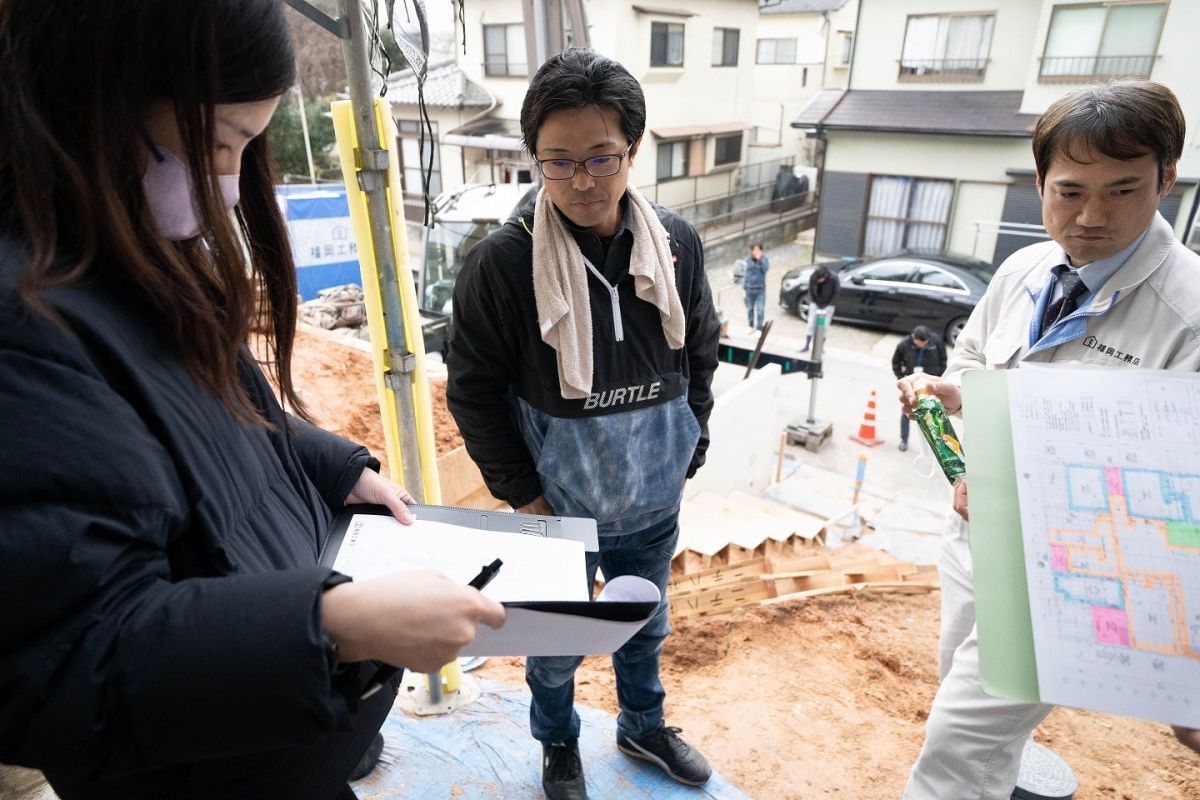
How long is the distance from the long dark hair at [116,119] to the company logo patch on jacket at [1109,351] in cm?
188

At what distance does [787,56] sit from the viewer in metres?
20.0

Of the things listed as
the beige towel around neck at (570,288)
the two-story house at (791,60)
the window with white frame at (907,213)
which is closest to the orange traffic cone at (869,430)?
the window with white frame at (907,213)

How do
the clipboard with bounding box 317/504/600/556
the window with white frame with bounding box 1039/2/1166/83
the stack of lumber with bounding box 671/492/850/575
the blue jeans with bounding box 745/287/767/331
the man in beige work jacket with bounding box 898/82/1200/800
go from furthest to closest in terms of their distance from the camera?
the blue jeans with bounding box 745/287/767/331 < the window with white frame with bounding box 1039/2/1166/83 < the stack of lumber with bounding box 671/492/850/575 < the man in beige work jacket with bounding box 898/82/1200/800 < the clipboard with bounding box 317/504/600/556

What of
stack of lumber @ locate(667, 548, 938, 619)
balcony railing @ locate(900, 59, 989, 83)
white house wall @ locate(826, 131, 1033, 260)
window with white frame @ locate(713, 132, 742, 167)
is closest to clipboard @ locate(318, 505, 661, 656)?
stack of lumber @ locate(667, 548, 938, 619)

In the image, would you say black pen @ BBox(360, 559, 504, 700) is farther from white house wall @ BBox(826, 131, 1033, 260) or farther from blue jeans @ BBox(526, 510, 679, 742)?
white house wall @ BBox(826, 131, 1033, 260)

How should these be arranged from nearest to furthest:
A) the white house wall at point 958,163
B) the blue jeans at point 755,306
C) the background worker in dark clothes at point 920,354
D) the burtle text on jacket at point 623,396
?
the burtle text on jacket at point 623,396
the background worker in dark clothes at point 920,354
the blue jeans at point 755,306
the white house wall at point 958,163

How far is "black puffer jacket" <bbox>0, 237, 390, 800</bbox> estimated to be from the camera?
70 centimetres

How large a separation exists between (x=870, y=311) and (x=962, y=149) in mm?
3665

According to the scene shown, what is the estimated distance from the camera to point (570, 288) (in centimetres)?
178

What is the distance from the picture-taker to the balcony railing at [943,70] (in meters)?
12.6

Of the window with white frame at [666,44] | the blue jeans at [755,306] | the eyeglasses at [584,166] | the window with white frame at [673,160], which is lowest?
the blue jeans at [755,306]

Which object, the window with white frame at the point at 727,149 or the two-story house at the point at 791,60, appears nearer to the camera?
the window with white frame at the point at 727,149

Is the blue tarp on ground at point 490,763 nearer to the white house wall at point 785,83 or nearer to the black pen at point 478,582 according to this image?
the black pen at point 478,582

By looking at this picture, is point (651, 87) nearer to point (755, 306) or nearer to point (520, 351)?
point (755, 306)
